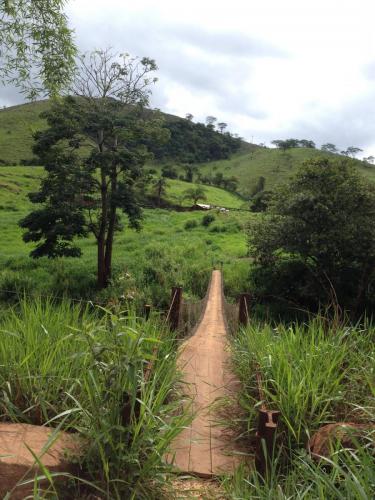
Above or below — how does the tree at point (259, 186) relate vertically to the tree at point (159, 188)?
above

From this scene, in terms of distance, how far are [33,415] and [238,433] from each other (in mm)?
1247

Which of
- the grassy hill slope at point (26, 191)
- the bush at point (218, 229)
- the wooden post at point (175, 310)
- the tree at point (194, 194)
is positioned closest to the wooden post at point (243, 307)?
the wooden post at point (175, 310)

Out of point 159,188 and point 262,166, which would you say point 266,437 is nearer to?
point 159,188

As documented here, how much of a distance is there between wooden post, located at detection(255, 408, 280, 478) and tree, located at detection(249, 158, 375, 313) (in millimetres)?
12298

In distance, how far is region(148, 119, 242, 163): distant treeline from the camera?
255 ft

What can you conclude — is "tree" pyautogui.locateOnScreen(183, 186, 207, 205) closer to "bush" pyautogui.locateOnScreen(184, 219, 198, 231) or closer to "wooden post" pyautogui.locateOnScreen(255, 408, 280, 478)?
"bush" pyautogui.locateOnScreen(184, 219, 198, 231)

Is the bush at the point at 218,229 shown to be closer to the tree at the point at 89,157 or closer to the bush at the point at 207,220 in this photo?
the bush at the point at 207,220

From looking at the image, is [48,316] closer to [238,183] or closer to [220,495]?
[220,495]

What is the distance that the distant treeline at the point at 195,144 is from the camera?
77.8m

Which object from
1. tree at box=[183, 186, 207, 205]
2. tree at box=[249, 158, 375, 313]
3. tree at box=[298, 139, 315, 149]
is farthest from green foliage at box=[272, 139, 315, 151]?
tree at box=[249, 158, 375, 313]

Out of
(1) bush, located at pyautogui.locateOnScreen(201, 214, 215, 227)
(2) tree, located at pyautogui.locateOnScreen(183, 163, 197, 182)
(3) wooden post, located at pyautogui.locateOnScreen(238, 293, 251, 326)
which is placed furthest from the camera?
(2) tree, located at pyautogui.locateOnScreen(183, 163, 197, 182)

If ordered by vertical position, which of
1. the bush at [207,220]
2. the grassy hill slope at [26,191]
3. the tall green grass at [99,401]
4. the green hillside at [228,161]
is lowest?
the tall green grass at [99,401]

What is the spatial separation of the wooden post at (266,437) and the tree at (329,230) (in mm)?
12298

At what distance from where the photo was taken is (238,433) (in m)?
2.74
